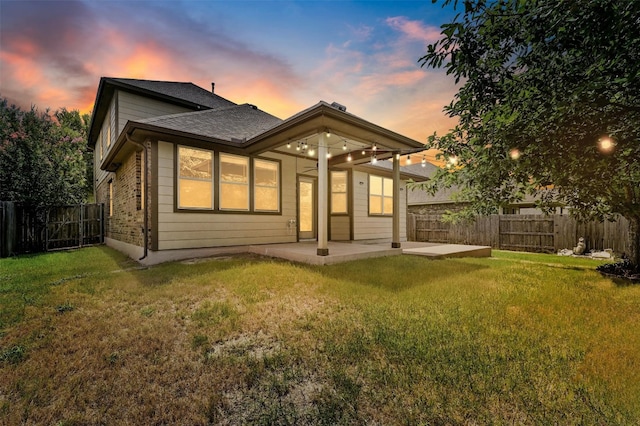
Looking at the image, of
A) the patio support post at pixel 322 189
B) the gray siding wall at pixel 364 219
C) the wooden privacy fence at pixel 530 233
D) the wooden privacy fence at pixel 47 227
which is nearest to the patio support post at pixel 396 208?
the wooden privacy fence at pixel 530 233

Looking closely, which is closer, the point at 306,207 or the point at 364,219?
the point at 306,207

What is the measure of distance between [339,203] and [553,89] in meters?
7.35

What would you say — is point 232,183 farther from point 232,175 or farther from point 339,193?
point 339,193

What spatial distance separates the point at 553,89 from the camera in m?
3.15

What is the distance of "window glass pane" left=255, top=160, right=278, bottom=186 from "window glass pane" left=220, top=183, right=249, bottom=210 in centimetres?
53

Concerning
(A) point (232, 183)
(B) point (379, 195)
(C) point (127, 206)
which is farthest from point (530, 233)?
(C) point (127, 206)

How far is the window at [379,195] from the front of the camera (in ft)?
36.1

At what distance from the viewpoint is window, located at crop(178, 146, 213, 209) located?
268 inches

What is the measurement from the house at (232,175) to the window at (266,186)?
0.03 metres

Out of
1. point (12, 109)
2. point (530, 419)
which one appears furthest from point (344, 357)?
point (12, 109)

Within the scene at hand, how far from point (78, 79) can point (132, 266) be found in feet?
32.2

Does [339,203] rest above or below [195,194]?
below

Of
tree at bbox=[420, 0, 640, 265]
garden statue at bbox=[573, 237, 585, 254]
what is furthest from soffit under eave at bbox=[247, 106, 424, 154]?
garden statue at bbox=[573, 237, 585, 254]

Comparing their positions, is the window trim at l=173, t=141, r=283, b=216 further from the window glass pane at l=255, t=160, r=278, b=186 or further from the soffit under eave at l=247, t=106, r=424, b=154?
the soffit under eave at l=247, t=106, r=424, b=154
